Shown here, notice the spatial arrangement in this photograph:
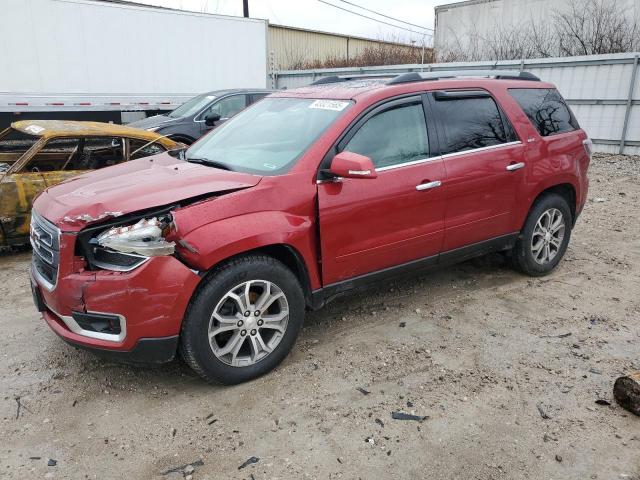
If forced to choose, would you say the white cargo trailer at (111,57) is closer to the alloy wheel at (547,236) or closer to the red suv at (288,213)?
the red suv at (288,213)

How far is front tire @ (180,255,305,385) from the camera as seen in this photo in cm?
295

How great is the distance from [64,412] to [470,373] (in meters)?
2.47

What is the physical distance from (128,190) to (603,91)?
11.6m

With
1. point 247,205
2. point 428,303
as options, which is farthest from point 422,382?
point 247,205

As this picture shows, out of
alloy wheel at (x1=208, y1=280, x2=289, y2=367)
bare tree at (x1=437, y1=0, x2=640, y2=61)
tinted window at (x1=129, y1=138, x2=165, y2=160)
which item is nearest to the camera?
alloy wheel at (x1=208, y1=280, x2=289, y2=367)

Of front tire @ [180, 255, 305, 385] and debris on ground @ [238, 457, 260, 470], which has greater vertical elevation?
front tire @ [180, 255, 305, 385]

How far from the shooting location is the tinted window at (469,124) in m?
4.01

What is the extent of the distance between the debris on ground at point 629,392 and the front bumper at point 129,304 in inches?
98.6

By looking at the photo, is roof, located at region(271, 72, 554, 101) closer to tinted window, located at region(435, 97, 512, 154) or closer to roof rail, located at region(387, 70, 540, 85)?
roof rail, located at region(387, 70, 540, 85)

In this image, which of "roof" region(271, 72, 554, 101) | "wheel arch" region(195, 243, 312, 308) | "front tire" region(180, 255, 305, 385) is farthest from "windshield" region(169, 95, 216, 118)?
"front tire" region(180, 255, 305, 385)

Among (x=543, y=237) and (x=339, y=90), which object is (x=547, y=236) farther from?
(x=339, y=90)

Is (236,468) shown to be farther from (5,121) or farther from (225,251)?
(5,121)

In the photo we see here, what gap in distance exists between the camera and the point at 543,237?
4.85 m

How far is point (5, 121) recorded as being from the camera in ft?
36.4
